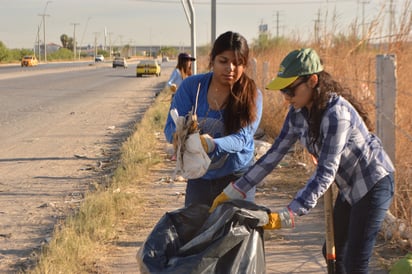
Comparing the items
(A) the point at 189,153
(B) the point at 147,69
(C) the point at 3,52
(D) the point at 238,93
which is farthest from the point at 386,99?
(C) the point at 3,52

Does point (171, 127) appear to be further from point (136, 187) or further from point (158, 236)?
point (136, 187)

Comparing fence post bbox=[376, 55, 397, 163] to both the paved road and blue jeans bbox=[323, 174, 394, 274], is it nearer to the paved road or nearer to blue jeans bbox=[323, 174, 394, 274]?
blue jeans bbox=[323, 174, 394, 274]

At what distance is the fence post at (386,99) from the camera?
5180 millimetres

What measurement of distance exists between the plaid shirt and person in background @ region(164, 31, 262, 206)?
11.7 inches

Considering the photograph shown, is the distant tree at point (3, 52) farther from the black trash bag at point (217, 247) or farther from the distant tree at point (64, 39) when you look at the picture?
the black trash bag at point (217, 247)

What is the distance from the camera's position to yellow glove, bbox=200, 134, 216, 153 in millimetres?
3307

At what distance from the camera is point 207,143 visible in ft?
10.9

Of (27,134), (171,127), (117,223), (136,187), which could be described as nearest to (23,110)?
(27,134)

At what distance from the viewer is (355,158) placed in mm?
2988

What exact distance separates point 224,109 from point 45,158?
751 cm

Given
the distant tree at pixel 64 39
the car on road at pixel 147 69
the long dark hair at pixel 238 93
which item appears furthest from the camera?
the distant tree at pixel 64 39

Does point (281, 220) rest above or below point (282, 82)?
below

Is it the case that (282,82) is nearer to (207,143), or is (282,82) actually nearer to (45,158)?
(207,143)

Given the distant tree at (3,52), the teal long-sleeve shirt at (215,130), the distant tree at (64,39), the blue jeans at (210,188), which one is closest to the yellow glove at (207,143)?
the teal long-sleeve shirt at (215,130)
